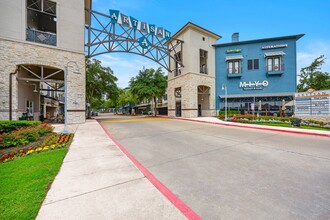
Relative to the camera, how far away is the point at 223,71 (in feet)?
92.8

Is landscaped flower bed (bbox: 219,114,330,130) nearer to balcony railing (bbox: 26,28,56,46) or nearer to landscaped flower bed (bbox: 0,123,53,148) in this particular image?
landscaped flower bed (bbox: 0,123,53,148)

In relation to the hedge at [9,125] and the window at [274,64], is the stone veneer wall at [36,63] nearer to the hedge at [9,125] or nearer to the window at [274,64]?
the hedge at [9,125]

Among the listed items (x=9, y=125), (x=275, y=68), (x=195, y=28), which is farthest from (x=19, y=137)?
(x=275, y=68)

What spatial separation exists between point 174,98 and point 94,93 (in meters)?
15.4

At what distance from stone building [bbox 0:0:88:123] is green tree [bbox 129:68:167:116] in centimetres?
1347

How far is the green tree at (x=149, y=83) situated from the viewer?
96.8 ft

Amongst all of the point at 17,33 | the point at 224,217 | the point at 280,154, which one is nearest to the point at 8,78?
the point at 17,33

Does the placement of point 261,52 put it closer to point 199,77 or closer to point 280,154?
point 199,77

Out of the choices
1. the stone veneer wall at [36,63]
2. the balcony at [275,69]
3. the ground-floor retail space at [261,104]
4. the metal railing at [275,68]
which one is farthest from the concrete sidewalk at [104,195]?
the metal railing at [275,68]

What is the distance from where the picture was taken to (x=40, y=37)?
49.5 ft

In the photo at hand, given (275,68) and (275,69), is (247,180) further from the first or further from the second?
(275,68)

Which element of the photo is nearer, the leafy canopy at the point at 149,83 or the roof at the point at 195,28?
the roof at the point at 195,28

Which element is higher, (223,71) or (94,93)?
(223,71)

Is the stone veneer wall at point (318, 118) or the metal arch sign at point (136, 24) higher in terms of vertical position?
the metal arch sign at point (136, 24)
